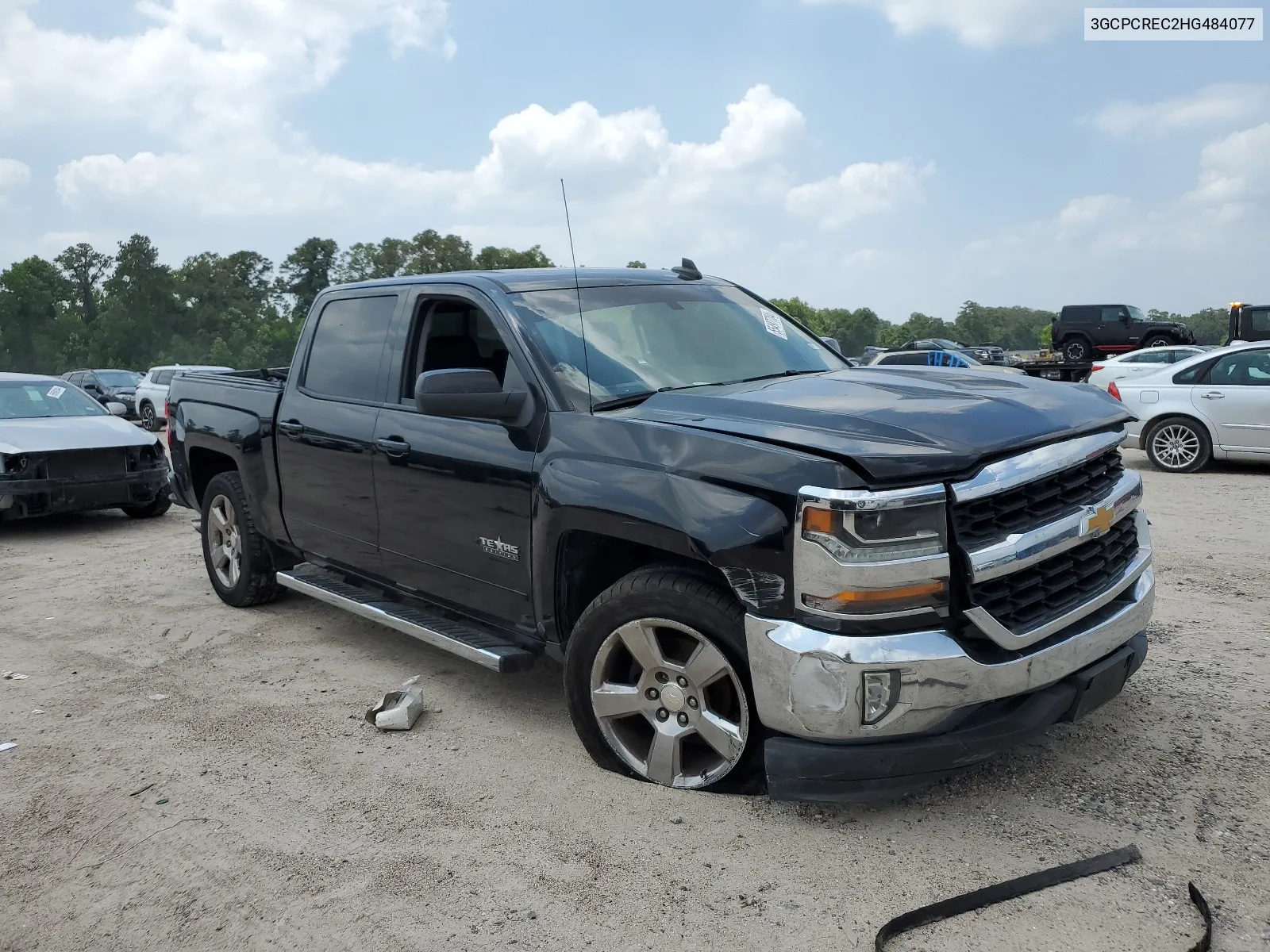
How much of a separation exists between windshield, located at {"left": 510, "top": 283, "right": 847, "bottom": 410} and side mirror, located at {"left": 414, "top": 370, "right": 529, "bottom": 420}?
0.80ft

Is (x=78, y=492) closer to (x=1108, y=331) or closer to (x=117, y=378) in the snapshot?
(x=117, y=378)

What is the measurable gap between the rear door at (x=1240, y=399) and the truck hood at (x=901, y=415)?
847 cm

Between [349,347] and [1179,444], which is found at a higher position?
[349,347]

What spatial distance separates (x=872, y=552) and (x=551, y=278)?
2188 mm

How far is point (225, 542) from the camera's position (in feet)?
21.1

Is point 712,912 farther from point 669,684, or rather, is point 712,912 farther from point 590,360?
point 590,360

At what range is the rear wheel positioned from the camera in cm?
1010

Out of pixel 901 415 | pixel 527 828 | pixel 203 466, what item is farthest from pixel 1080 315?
pixel 527 828

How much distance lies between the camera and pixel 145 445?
9.86 m

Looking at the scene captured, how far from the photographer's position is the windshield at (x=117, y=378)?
29297mm

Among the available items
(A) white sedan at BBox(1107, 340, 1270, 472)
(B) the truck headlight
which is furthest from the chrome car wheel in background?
(A) white sedan at BBox(1107, 340, 1270, 472)

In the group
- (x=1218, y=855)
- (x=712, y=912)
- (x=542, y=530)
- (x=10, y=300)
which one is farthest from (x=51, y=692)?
(x=10, y=300)

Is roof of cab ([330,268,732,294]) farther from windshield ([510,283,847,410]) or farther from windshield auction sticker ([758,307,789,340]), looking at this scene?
windshield auction sticker ([758,307,789,340])

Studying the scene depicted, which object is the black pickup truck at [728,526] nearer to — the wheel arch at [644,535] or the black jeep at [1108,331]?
the wheel arch at [644,535]
